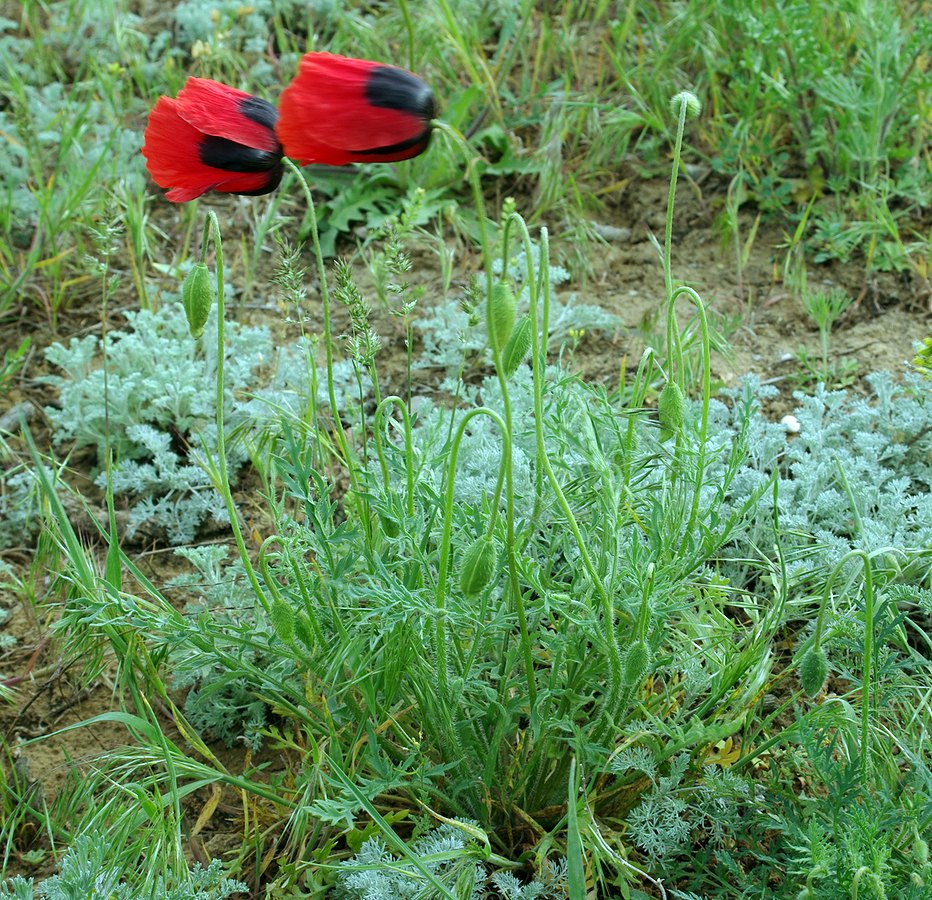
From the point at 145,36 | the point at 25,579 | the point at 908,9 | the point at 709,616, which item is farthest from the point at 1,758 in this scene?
the point at 908,9

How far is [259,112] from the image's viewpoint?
1.35 m

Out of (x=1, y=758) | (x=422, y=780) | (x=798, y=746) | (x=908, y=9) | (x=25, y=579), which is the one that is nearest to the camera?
(x=422, y=780)

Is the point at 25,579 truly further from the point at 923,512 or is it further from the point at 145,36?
the point at 145,36

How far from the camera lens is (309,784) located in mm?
1491

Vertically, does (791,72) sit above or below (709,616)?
above

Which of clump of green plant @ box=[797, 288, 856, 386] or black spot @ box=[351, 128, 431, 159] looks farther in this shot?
clump of green plant @ box=[797, 288, 856, 386]

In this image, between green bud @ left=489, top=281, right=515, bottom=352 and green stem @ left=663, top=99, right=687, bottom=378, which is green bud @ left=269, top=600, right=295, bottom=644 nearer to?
green bud @ left=489, top=281, right=515, bottom=352

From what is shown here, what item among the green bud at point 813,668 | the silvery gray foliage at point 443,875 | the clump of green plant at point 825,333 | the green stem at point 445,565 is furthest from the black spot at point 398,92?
the clump of green plant at point 825,333

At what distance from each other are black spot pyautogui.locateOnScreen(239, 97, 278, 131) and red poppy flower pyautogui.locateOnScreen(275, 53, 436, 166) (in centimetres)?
11

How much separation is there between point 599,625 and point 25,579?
1241mm

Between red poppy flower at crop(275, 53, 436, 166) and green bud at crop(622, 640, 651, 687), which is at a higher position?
red poppy flower at crop(275, 53, 436, 166)

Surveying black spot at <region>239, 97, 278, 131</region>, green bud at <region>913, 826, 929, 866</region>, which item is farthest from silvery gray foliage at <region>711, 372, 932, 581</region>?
black spot at <region>239, 97, 278, 131</region>

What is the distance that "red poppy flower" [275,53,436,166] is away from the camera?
1225 mm

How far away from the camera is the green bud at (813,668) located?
4.35 feet
